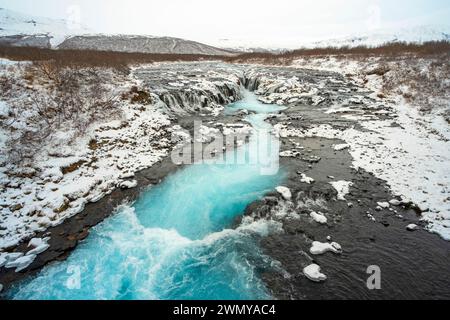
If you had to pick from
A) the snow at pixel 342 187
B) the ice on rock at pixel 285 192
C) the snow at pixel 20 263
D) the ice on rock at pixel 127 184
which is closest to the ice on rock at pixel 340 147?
the snow at pixel 342 187

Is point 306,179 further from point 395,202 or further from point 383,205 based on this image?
point 395,202

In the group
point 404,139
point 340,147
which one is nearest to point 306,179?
point 340,147

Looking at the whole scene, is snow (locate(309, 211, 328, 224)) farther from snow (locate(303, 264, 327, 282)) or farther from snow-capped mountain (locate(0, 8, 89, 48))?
snow-capped mountain (locate(0, 8, 89, 48))

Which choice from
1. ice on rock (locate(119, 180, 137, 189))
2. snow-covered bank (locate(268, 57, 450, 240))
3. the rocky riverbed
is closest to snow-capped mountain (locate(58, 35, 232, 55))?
snow-covered bank (locate(268, 57, 450, 240))
